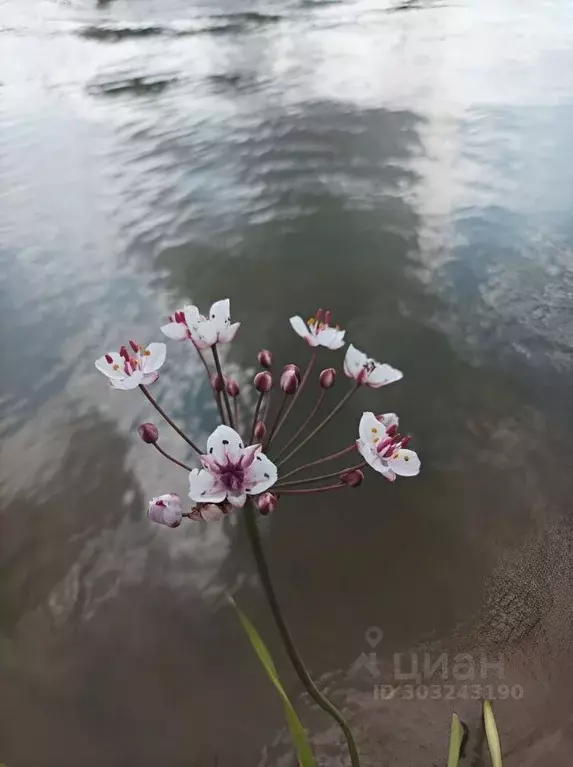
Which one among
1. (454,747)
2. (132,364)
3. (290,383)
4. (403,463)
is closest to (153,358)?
(132,364)

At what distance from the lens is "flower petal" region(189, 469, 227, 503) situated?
0.50 meters

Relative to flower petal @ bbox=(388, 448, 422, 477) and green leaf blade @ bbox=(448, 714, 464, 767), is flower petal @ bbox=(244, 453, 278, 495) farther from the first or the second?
green leaf blade @ bbox=(448, 714, 464, 767)

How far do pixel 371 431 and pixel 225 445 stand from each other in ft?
0.42

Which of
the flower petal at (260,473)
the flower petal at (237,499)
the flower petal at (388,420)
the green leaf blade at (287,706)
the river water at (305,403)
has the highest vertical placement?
the flower petal at (260,473)

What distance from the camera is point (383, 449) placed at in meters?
0.57

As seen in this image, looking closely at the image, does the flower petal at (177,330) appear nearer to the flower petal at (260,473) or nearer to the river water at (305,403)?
the flower petal at (260,473)

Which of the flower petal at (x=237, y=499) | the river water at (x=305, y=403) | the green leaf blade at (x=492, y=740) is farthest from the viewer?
the river water at (x=305, y=403)

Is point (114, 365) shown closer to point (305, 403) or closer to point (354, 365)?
point (354, 365)

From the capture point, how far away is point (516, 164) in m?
1.61

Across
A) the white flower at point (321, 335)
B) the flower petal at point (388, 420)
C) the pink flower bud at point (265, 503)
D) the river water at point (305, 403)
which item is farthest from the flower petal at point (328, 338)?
the river water at point (305, 403)

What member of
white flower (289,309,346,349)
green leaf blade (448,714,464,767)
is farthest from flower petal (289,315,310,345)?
green leaf blade (448,714,464,767)

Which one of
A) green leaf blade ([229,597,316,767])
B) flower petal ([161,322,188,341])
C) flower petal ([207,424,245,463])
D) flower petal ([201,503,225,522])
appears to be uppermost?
flower petal ([161,322,188,341])

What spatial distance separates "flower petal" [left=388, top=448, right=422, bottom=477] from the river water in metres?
0.31

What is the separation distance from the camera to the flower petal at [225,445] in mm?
505
